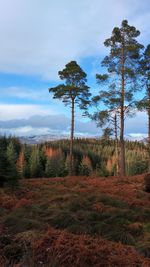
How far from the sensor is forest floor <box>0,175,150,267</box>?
495 cm

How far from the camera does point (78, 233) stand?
7.80 m

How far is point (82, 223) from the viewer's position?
8570mm

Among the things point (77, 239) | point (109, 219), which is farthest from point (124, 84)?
point (77, 239)

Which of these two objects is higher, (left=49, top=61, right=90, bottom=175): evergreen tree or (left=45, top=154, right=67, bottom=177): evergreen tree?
(left=49, top=61, right=90, bottom=175): evergreen tree

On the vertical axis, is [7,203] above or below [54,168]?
above

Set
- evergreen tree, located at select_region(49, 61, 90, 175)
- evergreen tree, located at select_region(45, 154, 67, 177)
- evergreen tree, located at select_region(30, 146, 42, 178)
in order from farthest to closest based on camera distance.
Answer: evergreen tree, located at select_region(30, 146, 42, 178) → evergreen tree, located at select_region(45, 154, 67, 177) → evergreen tree, located at select_region(49, 61, 90, 175)

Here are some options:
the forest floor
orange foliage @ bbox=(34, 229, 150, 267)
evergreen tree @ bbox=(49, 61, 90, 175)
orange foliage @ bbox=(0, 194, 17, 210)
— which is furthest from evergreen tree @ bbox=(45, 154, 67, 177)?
orange foliage @ bbox=(34, 229, 150, 267)

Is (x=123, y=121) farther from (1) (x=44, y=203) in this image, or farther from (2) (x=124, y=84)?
(1) (x=44, y=203)

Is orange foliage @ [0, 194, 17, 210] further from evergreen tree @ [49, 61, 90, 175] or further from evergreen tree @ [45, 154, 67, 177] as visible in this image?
evergreen tree @ [45, 154, 67, 177]

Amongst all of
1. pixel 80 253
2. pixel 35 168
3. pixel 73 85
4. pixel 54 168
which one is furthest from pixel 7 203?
pixel 35 168

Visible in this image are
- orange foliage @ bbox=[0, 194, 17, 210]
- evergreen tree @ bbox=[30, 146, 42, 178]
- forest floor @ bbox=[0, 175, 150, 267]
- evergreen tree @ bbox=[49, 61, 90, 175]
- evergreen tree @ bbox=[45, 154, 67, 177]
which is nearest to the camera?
forest floor @ bbox=[0, 175, 150, 267]

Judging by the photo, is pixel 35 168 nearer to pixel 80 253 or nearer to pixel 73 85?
pixel 73 85

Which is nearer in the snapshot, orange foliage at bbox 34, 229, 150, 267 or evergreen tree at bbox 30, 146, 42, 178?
orange foliage at bbox 34, 229, 150, 267

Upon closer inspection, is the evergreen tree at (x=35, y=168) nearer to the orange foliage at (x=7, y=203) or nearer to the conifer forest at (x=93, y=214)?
the conifer forest at (x=93, y=214)
